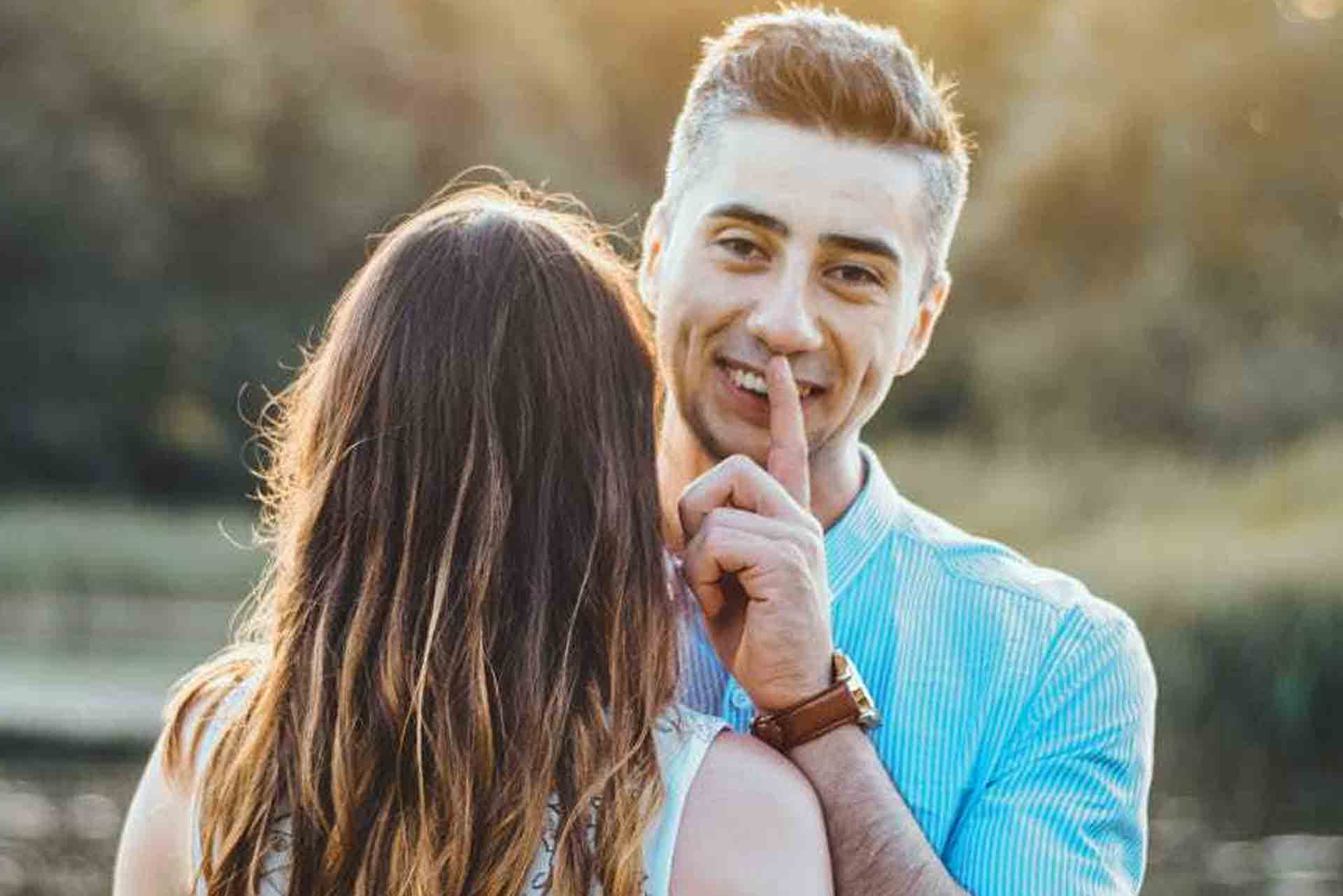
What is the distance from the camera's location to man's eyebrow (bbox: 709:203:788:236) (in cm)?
263

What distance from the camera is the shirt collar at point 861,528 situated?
262cm

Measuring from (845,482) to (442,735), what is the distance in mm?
858

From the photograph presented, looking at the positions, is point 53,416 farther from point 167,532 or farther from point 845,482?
point 845,482

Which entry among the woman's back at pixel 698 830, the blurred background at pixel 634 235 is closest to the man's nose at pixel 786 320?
the woman's back at pixel 698 830

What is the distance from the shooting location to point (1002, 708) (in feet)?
7.95

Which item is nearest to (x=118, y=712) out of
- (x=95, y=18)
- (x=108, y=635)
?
(x=108, y=635)

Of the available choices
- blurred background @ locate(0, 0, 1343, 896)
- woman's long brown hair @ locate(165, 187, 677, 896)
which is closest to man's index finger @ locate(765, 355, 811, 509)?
woman's long brown hair @ locate(165, 187, 677, 896)

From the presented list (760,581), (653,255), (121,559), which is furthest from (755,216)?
(121,559)

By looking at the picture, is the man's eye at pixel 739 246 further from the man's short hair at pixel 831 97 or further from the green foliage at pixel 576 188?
the green foliage at pixel 576 188

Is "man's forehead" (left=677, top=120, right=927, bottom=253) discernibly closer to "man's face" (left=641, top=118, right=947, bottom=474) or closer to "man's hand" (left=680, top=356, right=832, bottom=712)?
"man's face" (left=641, top=118, right=947, bottom=474)

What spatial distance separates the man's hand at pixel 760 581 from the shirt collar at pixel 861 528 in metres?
0.31

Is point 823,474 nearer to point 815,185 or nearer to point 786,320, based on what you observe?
point 786,320

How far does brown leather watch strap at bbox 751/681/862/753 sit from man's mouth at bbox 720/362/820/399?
0.52 meters

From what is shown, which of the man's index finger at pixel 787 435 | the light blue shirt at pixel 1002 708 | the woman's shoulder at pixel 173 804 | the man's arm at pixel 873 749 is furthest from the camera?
the man's index finger at pixel 787 435
